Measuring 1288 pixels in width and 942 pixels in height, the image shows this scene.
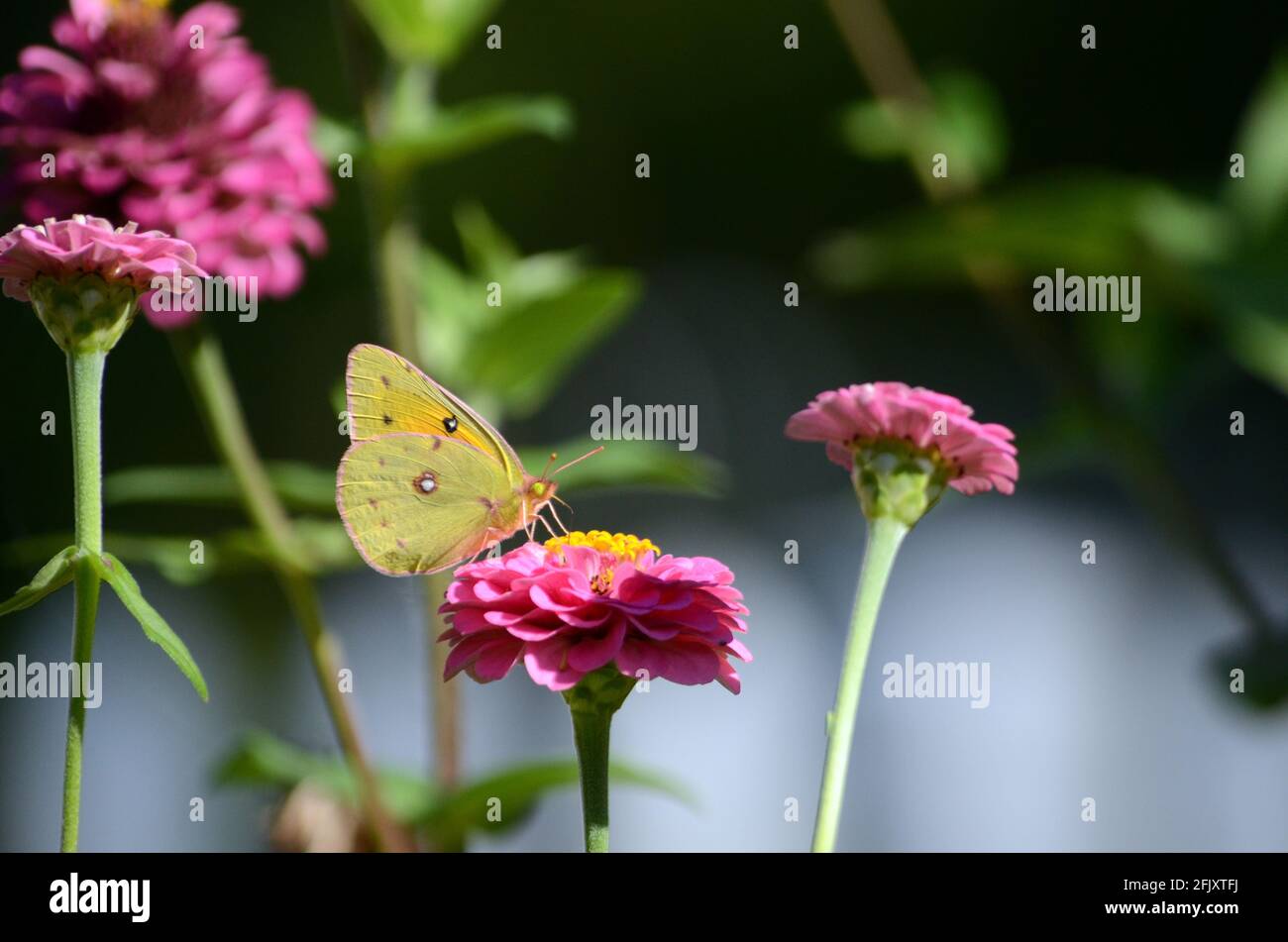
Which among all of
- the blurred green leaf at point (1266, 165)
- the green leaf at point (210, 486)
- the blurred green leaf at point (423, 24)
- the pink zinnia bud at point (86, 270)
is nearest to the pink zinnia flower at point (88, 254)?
the pink zinnia bud at point (86, 270)

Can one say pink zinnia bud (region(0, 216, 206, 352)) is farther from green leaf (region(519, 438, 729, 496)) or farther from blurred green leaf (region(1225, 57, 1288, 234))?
blurred green leaf (region(1225, 57, 1288, 234))

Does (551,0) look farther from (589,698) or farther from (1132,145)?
(589,698)

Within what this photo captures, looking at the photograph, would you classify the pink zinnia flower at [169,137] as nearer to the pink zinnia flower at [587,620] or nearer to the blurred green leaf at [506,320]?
the blurred green leaf at [506,320]

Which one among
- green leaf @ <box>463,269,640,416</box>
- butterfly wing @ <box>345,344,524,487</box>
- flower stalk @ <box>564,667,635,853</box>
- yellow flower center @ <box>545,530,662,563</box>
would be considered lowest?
flower stalk @ <box>564,667,635,853</box>

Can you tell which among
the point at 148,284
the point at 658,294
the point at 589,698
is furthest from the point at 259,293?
the point at 658,294

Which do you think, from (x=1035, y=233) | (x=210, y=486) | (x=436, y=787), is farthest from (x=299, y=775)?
(x=1035, y=233)

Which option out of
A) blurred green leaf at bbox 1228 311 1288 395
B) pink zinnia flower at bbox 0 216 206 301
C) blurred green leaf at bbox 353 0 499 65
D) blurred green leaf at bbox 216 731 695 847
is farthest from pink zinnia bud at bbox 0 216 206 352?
blurred green leaf at bbox 1228 311 1288 395
